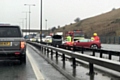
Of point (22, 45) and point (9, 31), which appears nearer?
point (22, 45)

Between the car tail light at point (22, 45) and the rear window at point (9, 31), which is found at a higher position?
the rear window at point (9, 31)

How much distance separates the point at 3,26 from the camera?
44.4ft

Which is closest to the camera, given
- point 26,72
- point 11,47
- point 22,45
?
point 26,72

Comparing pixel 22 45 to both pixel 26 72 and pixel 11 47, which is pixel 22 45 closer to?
pixel 11 47

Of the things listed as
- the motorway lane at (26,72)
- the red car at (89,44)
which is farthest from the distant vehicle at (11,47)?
the red car at (89,44)

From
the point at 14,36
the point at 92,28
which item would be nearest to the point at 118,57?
the point at 14,36

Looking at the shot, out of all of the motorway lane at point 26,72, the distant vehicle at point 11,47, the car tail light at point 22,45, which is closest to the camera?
the motorway lane at point 26,72

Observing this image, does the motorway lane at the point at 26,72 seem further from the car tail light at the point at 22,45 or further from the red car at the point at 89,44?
Result: the red car at the point at 89,44

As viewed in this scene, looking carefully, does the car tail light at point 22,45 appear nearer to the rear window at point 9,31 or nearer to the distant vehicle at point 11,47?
the distant vehicle at point 11,47

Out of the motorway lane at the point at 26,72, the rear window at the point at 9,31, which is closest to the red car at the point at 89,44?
the rear window at the point at 9,31

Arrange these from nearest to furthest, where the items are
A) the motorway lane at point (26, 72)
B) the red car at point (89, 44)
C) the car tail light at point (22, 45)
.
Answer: the motorway lane at point (26, 72)
the car tail light at point (22, 45)
the red car at point (89, 44)

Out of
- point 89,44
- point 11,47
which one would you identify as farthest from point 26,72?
point 89,44

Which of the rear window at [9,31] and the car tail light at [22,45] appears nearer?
the car tail light at [22,45]

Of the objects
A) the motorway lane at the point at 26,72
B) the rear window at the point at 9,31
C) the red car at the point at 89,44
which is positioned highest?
the rear window at the point at 9,31
